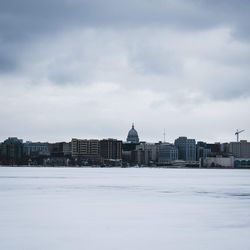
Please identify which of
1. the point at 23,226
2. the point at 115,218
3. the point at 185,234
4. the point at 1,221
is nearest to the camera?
the point at 185,234

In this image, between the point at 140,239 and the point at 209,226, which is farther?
the point at 209,226

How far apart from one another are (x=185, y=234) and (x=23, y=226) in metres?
9.42

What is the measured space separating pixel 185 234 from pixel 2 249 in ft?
33.6

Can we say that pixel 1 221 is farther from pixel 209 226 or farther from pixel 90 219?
pixel 209 226

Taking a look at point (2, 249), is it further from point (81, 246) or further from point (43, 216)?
point (43, 216)

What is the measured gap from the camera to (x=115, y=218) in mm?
39375

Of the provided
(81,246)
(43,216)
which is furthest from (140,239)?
(43,216)

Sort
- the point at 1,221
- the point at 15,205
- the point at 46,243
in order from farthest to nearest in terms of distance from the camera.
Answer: the point at 15,205, the point at 1,221, the point at 46,243

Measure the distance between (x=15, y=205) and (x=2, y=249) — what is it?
2281cm

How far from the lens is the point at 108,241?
2886 centimetres

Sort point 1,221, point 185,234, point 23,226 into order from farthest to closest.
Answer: point 1,221, point 23,226, point 185,234

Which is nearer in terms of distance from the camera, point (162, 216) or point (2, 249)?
point (2, 249)

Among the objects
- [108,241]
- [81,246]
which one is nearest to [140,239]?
[108,241]

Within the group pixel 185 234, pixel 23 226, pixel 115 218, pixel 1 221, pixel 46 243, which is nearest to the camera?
pixel 46 243
